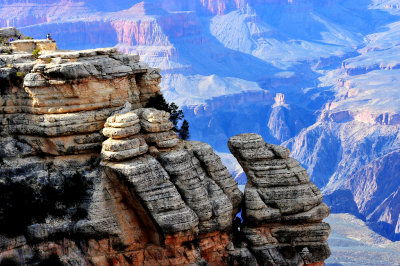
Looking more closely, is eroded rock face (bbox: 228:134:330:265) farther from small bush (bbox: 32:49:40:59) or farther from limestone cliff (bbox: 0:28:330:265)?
small bush (bbox: 32:49:40:59)

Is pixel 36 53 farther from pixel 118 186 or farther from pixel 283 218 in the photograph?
pixel 283 218

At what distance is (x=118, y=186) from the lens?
35.4 metres

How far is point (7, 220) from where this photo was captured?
3441cm

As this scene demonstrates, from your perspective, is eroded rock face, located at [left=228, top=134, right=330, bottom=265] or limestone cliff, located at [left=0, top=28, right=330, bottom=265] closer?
limestone cliff, located at [left=0, top=28, right=330, bottom=265]

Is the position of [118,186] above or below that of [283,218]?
above

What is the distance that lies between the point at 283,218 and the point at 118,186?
10.9 metres

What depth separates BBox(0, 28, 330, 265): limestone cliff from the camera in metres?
34.7

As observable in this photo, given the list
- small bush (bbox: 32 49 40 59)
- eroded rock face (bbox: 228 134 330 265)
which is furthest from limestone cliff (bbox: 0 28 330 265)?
small bush (bbox: 32 49 40 59)

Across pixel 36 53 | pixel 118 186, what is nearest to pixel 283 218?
pixel 118 186

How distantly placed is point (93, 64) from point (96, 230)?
9.88m

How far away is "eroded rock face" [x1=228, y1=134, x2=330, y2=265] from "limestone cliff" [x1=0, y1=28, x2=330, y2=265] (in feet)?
0.22

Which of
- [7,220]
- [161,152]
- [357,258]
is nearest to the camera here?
[7,220]

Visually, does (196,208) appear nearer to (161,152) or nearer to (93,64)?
(161,152)

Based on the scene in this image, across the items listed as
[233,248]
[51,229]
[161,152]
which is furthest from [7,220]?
[233,248]
